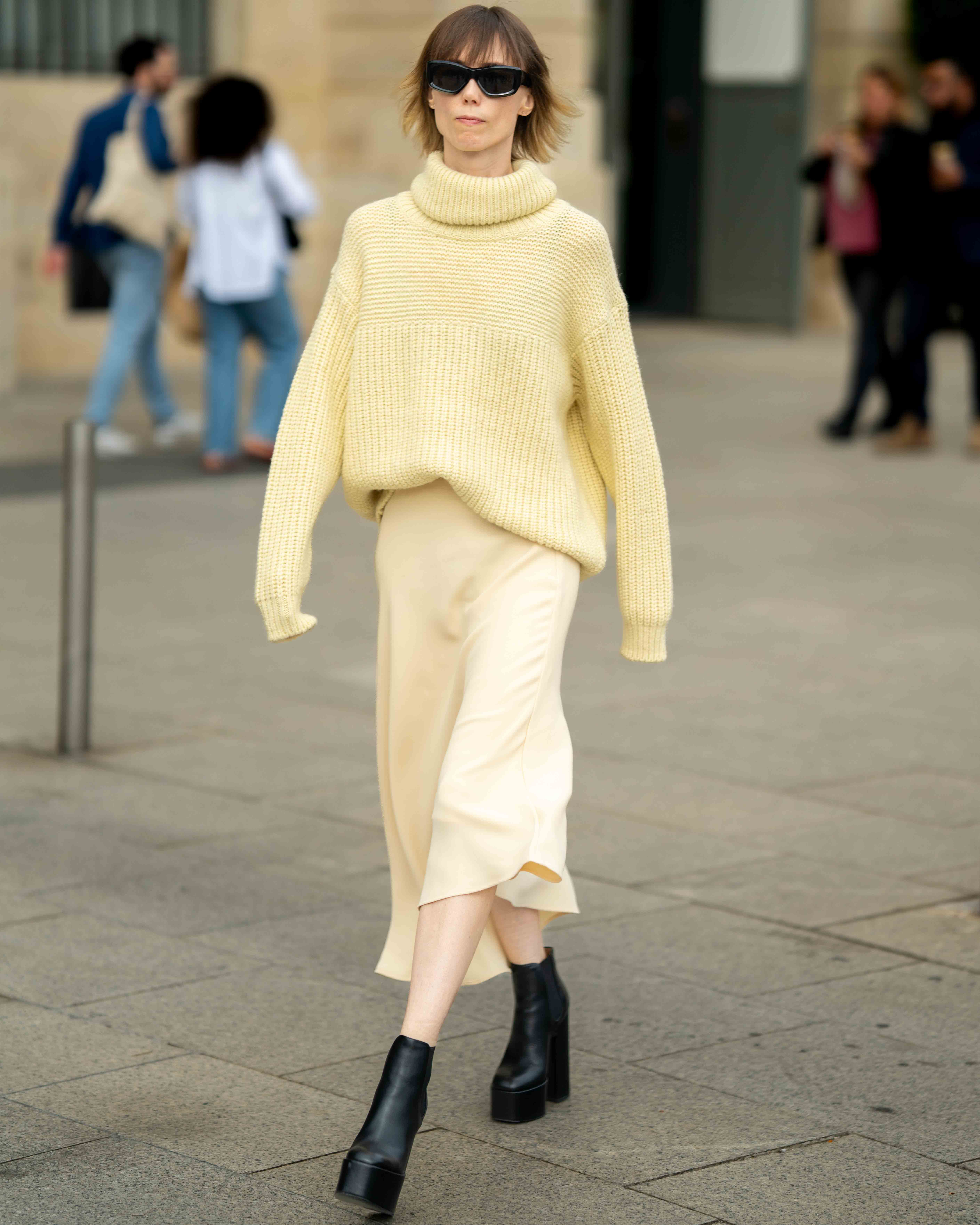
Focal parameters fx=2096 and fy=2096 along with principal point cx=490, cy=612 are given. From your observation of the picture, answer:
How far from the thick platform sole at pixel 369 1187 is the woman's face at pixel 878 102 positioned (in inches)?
375

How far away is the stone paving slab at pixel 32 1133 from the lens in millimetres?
3400

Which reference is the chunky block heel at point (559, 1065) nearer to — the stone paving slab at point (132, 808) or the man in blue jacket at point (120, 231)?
the stone paving slab at point (132, 808)

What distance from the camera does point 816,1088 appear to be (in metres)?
3.76

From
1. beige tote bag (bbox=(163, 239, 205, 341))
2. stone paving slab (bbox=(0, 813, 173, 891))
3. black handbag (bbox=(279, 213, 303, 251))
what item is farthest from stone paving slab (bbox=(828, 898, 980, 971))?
beige tote bag (bbox=(163, 239, 205, 341))

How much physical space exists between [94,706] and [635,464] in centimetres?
334

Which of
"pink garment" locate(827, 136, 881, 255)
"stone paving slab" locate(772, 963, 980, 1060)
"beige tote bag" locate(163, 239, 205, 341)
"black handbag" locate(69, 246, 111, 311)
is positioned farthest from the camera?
"black handbag" locate(69, 246, 111, 311)

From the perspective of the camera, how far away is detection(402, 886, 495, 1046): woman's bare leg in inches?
130

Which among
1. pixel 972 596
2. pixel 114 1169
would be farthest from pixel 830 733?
pixel 114 1169

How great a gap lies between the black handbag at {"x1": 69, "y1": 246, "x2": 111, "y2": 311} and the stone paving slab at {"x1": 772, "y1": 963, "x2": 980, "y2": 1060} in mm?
11615

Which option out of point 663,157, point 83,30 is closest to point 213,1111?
point 83,30

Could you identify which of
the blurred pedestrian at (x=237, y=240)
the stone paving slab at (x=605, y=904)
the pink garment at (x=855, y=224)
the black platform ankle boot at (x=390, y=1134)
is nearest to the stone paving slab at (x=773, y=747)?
the stone paving slab at (x=605, y=904)

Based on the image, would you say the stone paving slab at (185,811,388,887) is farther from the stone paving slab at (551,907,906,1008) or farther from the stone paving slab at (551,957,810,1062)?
the stone paving slab at (551,957,810,1062)

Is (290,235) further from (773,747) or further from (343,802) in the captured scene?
(343,802)

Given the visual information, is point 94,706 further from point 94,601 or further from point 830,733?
point 830,733
